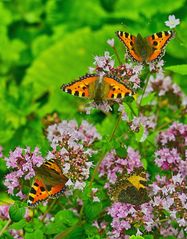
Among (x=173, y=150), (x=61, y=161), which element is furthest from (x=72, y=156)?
(x=173, y=150)

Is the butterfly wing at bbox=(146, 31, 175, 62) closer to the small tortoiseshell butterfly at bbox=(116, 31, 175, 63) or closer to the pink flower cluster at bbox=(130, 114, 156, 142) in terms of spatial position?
the small tortoiseshell butterfly at bbox=(116, 31, 175, 63)

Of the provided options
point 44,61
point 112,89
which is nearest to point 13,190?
point 112,89

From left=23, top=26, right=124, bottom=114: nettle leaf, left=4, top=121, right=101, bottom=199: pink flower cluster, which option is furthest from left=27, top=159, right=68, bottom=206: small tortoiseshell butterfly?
left=23, top=26, right=124, bottom=114: nettle leaf

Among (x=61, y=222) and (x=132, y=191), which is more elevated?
(x=132, y=191)

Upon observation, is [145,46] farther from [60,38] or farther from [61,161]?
[60,38]

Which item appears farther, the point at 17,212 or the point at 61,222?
the point at 61,222

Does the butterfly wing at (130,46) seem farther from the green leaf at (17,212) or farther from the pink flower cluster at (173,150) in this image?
the green leaf at (17,212)

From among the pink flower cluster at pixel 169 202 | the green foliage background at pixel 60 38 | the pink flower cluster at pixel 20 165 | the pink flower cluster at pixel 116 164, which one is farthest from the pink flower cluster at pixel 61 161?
the green foliage background at pixel 60 38

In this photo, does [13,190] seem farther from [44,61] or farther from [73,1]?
[73,1]
